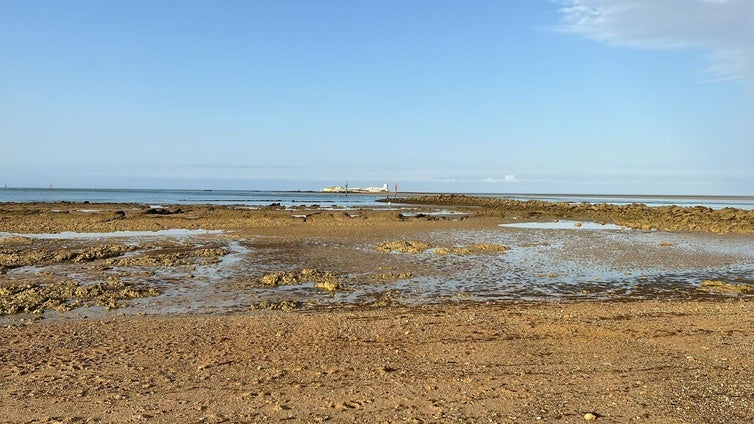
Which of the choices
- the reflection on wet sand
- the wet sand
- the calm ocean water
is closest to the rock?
the wet sand

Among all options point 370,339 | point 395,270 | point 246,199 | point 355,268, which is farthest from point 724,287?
point 246,199

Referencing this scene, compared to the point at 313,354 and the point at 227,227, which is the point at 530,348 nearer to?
the point at 313,354

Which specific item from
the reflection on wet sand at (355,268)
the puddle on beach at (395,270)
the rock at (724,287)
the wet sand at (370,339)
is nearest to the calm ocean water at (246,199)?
the reflection on wet sand at (355,268)

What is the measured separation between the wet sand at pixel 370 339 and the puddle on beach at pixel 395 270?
102 millimetres

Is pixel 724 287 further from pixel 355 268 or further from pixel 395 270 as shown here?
pixel 355 268

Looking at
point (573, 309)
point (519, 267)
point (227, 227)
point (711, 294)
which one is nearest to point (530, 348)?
point (573, 309)

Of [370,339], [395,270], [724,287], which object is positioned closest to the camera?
[370,339]

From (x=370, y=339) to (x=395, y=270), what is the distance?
7674 mm

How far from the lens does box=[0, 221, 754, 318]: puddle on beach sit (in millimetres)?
12484

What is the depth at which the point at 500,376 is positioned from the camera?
22.7 feet

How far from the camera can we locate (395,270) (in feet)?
53.3

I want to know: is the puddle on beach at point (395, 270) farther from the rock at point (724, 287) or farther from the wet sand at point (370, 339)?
the rock at point (724, 287)

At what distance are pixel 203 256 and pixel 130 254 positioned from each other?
102 inches

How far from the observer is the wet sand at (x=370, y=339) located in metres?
5.98
